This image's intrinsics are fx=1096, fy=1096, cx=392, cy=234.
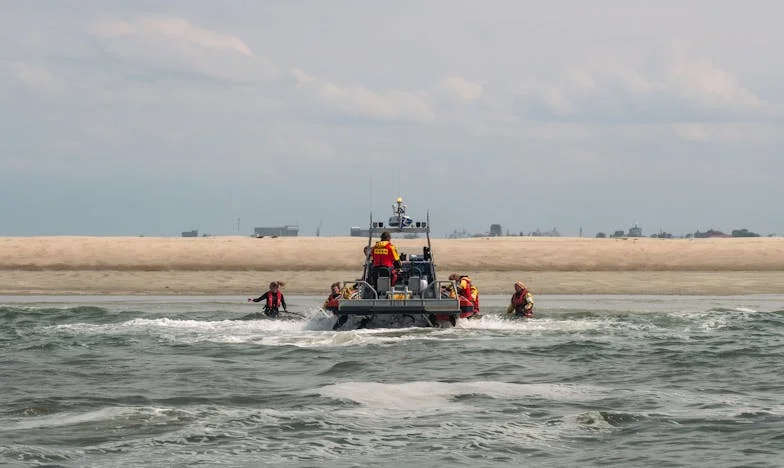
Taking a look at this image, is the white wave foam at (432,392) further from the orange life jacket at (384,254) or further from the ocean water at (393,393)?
the orange life jacket at (384,254)

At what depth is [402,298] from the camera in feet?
78.2

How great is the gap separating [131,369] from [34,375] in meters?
1.64

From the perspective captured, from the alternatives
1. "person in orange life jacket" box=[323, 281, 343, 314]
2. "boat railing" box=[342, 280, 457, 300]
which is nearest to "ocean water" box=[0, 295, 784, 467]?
"person in orange life jacket" box=[323, 281, 343, 314]

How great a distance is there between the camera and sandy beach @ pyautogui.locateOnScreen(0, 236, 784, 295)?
135 ft

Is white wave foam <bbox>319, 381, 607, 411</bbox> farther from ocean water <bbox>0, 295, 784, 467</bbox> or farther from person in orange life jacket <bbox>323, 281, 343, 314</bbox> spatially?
person in orange life jacket <bbox>323, 281, 343, 314</bbox>

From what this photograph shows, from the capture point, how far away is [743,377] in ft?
60.8

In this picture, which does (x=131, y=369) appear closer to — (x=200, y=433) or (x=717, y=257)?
(x=200, y=433)

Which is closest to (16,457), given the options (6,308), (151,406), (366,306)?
(151,406)

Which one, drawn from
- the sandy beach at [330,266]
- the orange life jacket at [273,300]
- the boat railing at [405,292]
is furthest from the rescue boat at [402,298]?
the sandy beach at [330,266]

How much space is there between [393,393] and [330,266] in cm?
3252

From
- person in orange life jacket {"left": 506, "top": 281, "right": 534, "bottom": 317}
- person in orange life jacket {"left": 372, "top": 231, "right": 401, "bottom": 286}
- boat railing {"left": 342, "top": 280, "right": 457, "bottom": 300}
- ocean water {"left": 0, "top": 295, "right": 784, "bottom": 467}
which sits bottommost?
ocean water {"left": 0, "top": 295, "right": 784, "bottom": 467}

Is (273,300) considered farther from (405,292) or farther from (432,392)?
(432,392)

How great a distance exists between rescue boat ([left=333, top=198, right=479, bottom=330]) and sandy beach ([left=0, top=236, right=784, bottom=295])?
1297 cm

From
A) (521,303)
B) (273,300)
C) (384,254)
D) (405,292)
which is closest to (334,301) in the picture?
(384,254)
